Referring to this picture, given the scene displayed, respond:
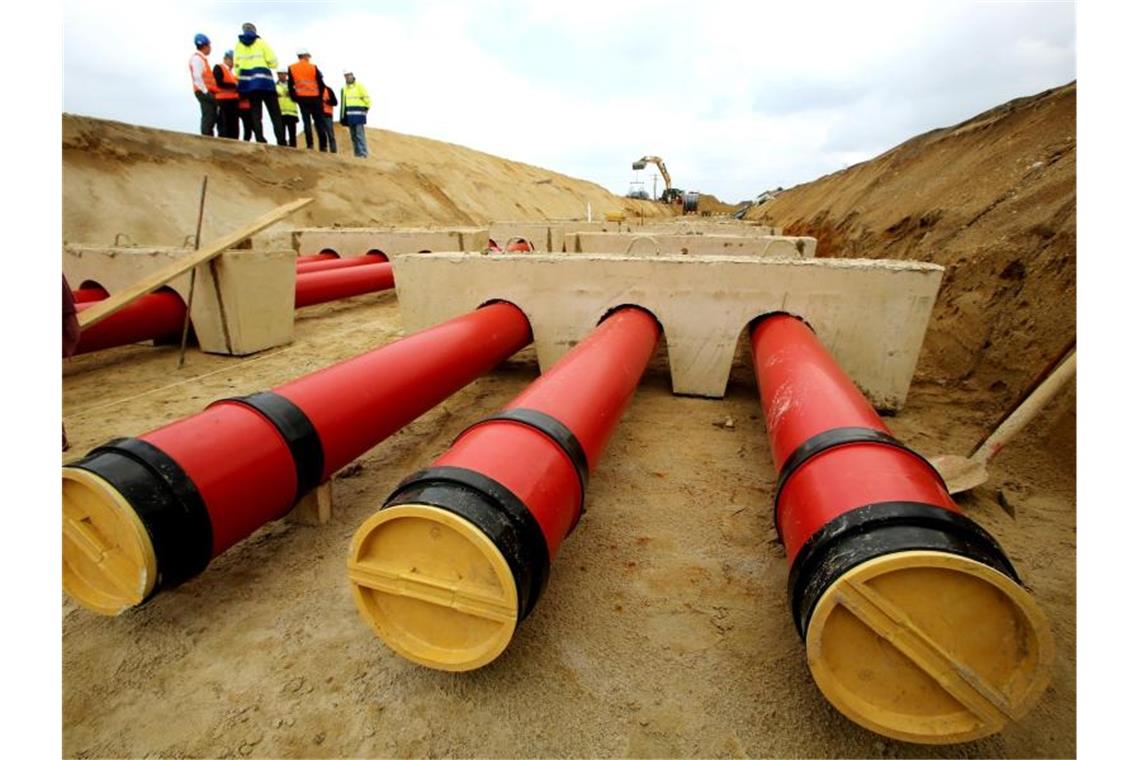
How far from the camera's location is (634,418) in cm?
326

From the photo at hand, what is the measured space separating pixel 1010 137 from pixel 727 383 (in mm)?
5401

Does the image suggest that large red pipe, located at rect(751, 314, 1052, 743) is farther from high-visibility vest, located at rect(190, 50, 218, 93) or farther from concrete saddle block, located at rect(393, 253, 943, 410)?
high-visibility vest, located at rect(190, 50, 218, 93)

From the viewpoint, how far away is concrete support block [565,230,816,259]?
5.11m

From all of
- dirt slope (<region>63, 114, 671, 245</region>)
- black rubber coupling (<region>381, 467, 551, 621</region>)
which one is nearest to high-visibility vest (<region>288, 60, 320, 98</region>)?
dirt slope (<region>63, 114, 671, 245</region>)

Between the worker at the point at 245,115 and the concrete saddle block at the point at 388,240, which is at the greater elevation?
the worker at the point at 245,115

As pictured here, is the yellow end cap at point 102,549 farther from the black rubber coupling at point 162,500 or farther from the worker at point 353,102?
the worker at point 353,102

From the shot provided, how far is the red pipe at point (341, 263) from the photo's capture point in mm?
6484

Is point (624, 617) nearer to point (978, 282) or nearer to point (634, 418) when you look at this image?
point (634, 418)

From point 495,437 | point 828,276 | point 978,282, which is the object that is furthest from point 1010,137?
point 495,437

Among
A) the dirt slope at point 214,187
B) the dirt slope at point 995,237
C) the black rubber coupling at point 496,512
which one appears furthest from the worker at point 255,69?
the black rubber coupling at point 496,512

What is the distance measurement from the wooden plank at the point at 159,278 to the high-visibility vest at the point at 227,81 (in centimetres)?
792

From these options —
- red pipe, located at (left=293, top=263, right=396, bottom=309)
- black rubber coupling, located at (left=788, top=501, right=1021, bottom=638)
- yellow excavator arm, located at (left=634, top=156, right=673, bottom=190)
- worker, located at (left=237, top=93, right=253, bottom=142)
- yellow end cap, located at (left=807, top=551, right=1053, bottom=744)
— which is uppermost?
yellow excavator arm, located at (left=634, top=156, right=673, bottom=190)

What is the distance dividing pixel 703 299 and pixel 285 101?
12.4 metres

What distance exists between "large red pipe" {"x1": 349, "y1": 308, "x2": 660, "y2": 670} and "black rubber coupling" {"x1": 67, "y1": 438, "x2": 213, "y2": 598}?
1.73 feet
